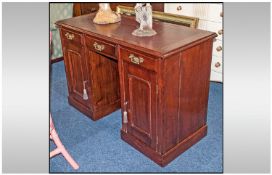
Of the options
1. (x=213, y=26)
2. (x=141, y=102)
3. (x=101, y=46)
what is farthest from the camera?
(x=213, y=26)

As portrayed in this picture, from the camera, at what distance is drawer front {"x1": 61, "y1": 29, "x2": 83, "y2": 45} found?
279 centimetres

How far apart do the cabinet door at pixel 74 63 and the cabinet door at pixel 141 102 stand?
25.4 inches

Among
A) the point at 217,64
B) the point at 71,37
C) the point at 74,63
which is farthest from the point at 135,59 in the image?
the point at 217,64

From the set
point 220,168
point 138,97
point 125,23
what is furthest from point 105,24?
point 220,168

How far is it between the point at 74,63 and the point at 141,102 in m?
0.95

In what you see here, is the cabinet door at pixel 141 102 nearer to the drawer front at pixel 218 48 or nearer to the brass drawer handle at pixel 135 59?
the brass drawer handle at pixel 135 59

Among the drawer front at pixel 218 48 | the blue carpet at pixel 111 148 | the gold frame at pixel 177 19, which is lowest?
the blue carpet at pixel 111 148

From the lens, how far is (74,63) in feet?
10.0

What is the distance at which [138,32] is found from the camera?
2.44 meters

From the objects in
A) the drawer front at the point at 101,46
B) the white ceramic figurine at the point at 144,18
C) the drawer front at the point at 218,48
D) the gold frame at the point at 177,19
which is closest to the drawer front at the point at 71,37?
the drawer front at the point at 101,46

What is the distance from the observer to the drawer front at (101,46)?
2.47m

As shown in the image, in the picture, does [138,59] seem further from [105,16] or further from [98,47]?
[105,16]

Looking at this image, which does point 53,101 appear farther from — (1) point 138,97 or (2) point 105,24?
(1) point 138,97

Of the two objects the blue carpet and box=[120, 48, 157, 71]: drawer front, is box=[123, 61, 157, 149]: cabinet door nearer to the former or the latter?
box=[120, 48, 157, 71]: drawer front
